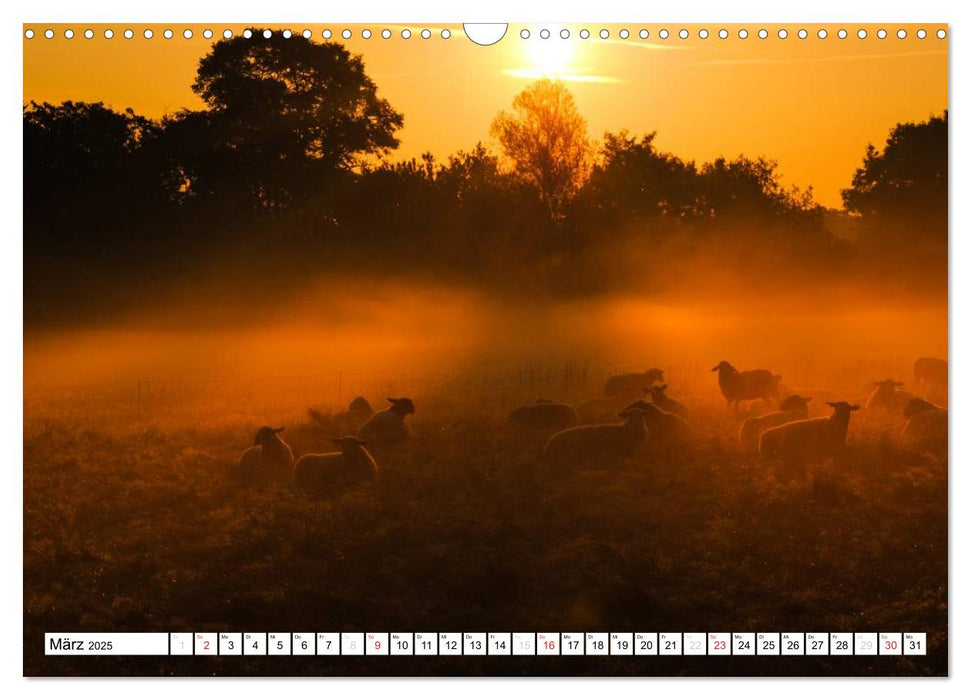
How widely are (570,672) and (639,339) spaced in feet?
12.7

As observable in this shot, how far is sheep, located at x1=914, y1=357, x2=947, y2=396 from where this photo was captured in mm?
8883

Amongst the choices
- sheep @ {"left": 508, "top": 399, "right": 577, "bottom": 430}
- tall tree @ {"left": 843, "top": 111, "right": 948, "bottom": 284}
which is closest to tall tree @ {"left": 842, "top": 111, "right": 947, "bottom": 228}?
tall tree @ {"left": 843, "top": 111, "right": 948, "bottom": 284}

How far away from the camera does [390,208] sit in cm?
985

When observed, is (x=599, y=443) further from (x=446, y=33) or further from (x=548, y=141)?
(x=446, y=33)

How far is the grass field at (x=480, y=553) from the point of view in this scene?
792 cm

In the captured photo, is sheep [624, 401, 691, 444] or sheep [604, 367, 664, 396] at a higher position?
sheep [604, 367, 664, 396]

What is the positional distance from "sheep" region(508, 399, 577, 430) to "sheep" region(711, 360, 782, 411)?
1744mm

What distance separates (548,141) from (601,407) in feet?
11.1

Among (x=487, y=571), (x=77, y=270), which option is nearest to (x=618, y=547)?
(x=487, y=571)

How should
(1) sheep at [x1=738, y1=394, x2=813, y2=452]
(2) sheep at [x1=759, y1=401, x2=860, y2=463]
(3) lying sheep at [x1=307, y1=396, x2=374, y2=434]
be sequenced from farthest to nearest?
(1) sheep at [x1=738, y1=394, x2=813, y2=452] < (3) lying sheep at [x1=307, y1=396, x2=374, y2=434] < (2) sheep at [x1=759, y1=401, x2=860, y2=463]

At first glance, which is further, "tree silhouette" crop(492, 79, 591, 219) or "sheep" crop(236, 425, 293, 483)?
"sheep" crop(236, 425, 293, 483)

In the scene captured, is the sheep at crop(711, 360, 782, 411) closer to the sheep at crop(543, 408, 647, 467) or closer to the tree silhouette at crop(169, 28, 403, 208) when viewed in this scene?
the sheep at crop(543, 408, 647, 467)

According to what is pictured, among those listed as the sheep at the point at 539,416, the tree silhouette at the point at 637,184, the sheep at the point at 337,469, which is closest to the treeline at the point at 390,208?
the tree silhouette at the point at 637,184

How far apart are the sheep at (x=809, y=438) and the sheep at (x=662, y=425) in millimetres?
848
